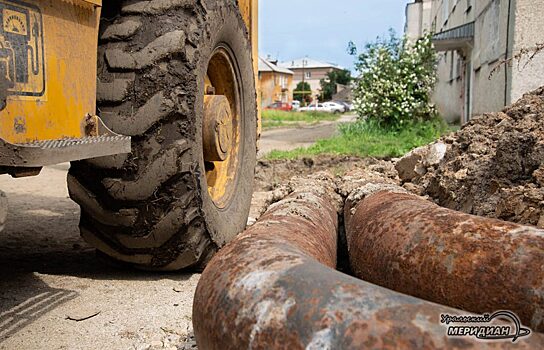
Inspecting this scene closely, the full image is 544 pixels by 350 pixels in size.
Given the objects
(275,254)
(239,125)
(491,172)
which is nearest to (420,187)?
(491,172)

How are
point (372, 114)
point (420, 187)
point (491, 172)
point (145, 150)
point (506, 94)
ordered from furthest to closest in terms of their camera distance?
point (372, 114), point (506, 94), point (420, 187), point (491, 172), point (145, 150)

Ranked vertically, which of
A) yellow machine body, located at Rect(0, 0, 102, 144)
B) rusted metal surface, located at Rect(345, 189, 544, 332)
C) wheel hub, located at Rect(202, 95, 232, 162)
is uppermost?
yellow machine body, located at Rect(0, 0, 102, 144)

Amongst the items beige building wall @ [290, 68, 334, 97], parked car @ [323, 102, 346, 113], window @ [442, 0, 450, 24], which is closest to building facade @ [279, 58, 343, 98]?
A: beige building wall @ [290, 68, 334, 97]

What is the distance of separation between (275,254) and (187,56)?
1.65 meters

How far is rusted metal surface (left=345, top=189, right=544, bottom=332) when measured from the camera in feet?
6.40

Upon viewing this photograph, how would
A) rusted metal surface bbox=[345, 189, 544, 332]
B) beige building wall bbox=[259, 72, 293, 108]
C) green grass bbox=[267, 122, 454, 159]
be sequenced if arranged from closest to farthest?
1. rusted metal surface bbox=[345, 189, 544, 332]
2. green grass bbox=[267, 122, 454, 159]
3. beige building wall bbox=[259, 72, 293, 108]

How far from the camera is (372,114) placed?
46.6 ft

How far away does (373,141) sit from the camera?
11.5m

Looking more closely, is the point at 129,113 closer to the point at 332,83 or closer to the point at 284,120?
the point at 284,120

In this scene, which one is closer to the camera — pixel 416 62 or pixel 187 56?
pixel 187 56

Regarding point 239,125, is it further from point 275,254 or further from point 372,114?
point 372,114

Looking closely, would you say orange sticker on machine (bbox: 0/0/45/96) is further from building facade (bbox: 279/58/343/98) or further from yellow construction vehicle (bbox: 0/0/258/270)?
building facade (bbox: 279/58/343/98)
